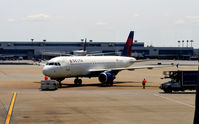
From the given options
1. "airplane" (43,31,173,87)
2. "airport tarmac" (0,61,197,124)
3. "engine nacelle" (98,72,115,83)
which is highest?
"airplane" (43,31,173,87)

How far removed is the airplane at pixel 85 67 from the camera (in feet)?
182

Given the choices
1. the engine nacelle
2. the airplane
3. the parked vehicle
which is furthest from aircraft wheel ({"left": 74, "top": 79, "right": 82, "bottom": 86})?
the parked vehicle

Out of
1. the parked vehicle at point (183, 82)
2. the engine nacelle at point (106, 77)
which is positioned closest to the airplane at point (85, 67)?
the engine nacelle at point (106, 77)

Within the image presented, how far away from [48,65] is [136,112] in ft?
84.8

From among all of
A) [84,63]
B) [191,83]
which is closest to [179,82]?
[191,83]

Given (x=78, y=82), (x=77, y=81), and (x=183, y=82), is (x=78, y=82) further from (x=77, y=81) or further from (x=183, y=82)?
(x=183, y=82)

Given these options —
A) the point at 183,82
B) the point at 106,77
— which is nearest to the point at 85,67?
the point at 106,77

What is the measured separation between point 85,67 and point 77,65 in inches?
80.3

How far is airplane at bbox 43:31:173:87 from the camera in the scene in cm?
5562

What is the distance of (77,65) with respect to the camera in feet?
193

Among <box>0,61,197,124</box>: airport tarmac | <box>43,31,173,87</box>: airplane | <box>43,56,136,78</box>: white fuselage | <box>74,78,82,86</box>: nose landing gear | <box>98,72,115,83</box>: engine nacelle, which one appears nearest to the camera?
<box>0,61,197,124</box>: airport tarmac

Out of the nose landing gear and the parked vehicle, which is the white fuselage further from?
the parked vehicle

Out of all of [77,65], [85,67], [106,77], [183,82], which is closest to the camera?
[183,82]

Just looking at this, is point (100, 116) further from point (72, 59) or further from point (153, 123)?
point (72, 59)
